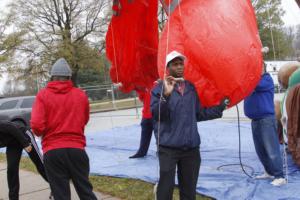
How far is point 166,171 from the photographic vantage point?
3.79m

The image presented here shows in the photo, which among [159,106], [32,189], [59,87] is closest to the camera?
[159,106]

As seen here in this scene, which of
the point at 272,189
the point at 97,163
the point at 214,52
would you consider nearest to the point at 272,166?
the point at 272,189

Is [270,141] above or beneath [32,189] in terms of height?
above

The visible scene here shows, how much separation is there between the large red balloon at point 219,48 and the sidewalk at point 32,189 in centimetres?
245

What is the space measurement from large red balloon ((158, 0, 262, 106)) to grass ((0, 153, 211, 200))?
1.81 meters

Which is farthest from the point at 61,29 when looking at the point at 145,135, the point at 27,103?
the point at 145,135

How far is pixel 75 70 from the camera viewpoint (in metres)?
30.5

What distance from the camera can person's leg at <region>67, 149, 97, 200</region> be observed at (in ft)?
13.3

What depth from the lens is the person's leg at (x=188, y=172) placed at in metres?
3.83

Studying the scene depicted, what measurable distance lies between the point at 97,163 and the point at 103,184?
169 cm

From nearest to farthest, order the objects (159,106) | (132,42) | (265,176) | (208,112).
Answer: (159,106)
(208,112)
(265,176)
(132,42)

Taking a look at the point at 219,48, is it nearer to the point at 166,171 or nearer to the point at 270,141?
the point at 166,171

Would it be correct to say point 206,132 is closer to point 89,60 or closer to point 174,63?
point 174,63

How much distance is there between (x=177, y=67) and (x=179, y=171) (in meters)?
1.04
